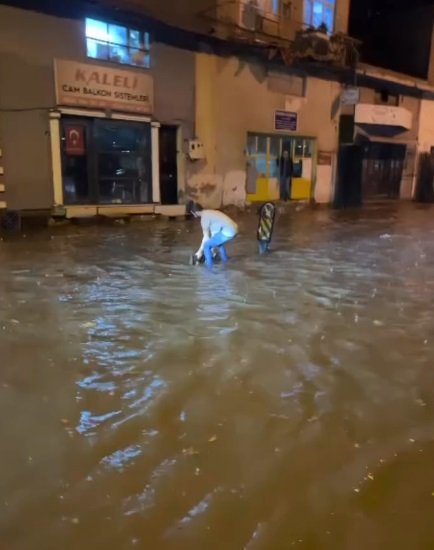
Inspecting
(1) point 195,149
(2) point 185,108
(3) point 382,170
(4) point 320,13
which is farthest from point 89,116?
(3) point 382,170

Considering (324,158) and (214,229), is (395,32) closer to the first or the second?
(324,158)

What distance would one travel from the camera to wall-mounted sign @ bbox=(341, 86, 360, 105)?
19.7 metres

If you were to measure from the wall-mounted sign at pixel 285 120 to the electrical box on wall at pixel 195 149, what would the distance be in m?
3.69

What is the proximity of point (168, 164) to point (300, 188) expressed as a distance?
6.20 m

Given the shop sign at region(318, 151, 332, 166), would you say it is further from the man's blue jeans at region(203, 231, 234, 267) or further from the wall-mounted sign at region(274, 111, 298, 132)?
the man's blue jeans at region(203, 231, 234, 267)

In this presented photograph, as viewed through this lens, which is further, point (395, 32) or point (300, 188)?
point (395, 32)

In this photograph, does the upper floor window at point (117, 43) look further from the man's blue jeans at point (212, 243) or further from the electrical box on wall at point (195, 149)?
the man's blue jeans at point (212, 243)

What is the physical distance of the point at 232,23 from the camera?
1583cm

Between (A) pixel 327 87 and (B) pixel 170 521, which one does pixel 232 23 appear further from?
(B) pixel 170 521

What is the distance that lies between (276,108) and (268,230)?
9696 mm

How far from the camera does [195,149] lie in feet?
52.0

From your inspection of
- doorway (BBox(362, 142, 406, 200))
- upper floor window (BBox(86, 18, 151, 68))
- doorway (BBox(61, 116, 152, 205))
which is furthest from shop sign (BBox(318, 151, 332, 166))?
upper floor window (BBox(86, 18, 151, 68))

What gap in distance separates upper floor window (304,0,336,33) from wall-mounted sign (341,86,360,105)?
2.22 m

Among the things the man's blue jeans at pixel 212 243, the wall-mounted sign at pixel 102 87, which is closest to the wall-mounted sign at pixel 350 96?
the wall-mounted sign at pixel 102 87
